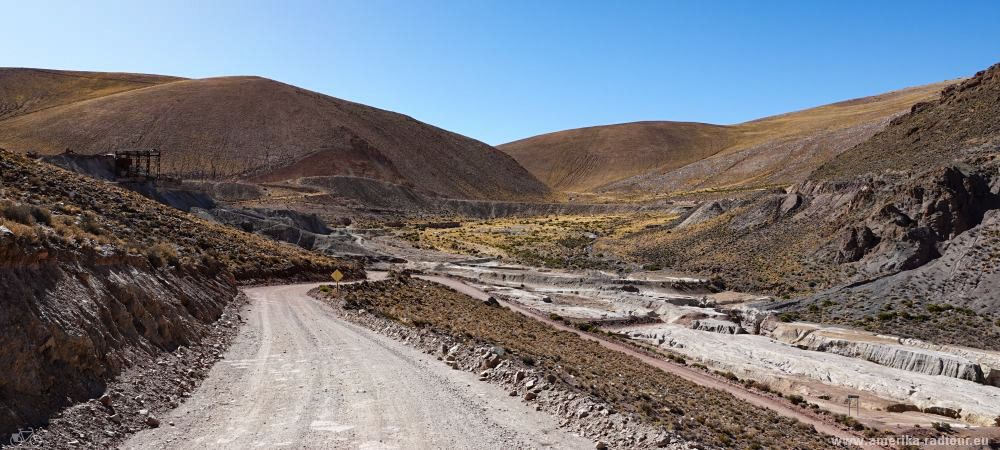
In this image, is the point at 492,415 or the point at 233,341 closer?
the point at 492,415

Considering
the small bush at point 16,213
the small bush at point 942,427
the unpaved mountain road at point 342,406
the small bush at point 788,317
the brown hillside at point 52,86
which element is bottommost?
the small bush at point 942,427

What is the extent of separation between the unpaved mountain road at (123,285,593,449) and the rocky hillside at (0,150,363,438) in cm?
144

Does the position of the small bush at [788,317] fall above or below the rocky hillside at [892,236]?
below

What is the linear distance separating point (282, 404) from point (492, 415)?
13.6ft

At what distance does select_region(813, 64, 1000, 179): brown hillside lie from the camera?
47656 mm

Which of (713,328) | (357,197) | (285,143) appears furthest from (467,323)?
(285,143)

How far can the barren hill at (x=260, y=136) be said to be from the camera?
117688 millimetres

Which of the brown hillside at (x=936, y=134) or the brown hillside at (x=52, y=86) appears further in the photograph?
the brown hillside at (x=52, y=86)

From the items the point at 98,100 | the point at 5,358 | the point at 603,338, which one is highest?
the point at 98,100

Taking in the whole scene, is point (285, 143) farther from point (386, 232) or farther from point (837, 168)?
point (837, 168)

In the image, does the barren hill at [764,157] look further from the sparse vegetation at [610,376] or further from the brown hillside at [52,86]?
the brown hillside at [52,86]

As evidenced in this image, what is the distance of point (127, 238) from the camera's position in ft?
64.4

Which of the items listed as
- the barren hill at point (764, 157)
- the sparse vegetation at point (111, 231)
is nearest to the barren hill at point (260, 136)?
the barren hill at point (764, 157)

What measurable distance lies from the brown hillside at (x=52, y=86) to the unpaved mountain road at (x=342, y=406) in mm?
148198
